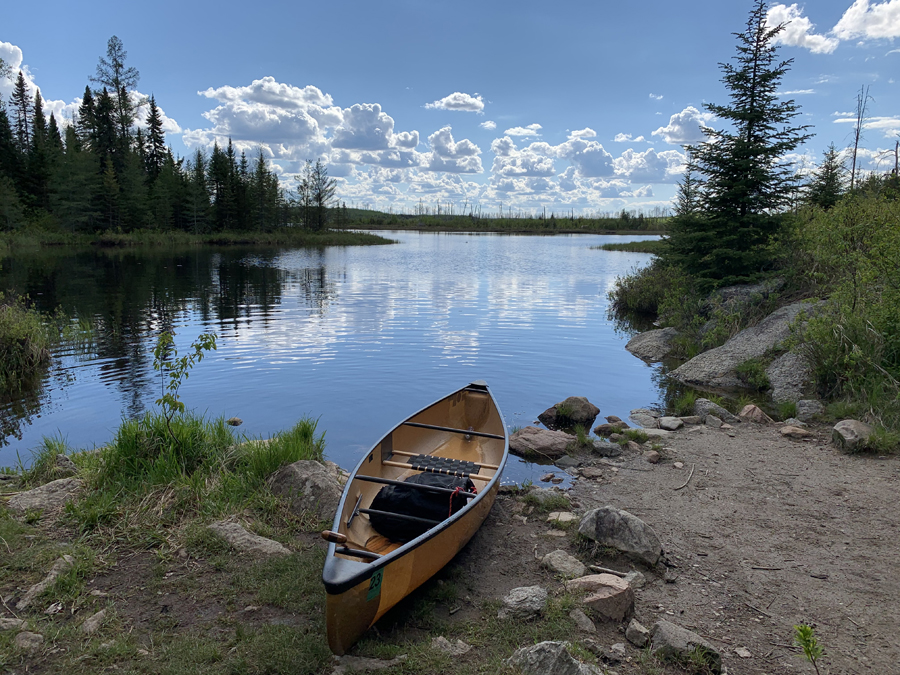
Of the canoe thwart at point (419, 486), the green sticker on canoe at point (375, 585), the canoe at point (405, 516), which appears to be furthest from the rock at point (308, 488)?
the green sticker on canoe at point (375, 585)

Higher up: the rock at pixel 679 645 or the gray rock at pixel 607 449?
the rock at pixel 679 645

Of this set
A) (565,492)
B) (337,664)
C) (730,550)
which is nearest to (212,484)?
(337,664)

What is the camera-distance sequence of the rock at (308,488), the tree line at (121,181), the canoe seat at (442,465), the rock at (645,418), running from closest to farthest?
the rock at (308,488) → the canoe seat at (442,465) → the rock at (645,418) → the tree line at (121,181)

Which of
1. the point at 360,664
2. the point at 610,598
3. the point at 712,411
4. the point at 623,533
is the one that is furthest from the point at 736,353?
the point at 360,664

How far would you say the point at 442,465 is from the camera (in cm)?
683

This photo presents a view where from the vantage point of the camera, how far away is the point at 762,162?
48.9ft

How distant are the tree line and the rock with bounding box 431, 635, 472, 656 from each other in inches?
2152

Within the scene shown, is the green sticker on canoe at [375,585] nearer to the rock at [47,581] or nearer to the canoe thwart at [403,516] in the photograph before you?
the canoe thwart at [403,516]

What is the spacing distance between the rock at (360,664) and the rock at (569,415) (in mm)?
6563

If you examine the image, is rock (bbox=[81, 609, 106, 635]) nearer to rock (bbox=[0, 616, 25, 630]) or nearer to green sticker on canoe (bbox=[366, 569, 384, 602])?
rock (bbox=[0, 616, 25, 630])

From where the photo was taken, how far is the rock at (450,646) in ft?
12.4

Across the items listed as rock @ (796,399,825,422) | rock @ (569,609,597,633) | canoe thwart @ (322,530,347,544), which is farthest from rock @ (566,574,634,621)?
rock @ (796,399,825,422)

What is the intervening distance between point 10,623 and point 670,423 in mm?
8769

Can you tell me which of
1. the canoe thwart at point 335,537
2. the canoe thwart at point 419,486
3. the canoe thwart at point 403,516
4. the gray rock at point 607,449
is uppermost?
the canoe thwart at point 335,537
